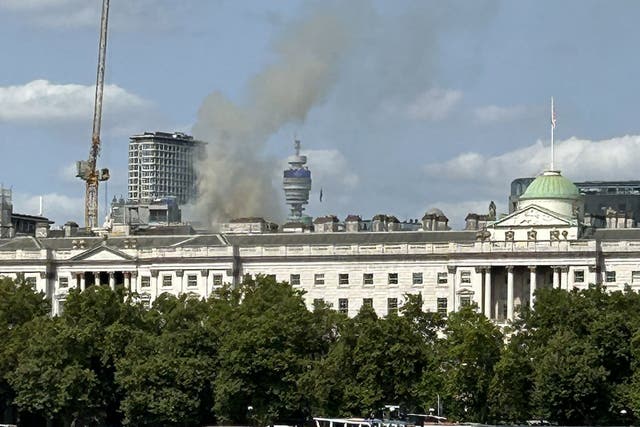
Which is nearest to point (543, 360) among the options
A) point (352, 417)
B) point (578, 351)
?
point (578, 351)

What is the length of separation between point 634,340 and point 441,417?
17.0 meters

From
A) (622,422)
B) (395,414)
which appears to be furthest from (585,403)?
(395,414)

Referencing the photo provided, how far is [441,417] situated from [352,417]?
290 inches

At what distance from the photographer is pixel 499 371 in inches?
7869

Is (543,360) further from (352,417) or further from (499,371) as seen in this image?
(352,417)

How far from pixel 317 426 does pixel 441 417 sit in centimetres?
1474

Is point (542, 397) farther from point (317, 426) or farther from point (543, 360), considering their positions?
point (317, 426)

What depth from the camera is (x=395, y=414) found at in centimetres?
19712

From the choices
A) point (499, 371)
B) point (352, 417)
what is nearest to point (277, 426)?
point (352, 417)

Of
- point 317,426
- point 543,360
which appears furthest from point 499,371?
point 317,426

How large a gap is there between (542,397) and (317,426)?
2087 centimetres

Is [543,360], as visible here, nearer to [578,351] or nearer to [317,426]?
[578,351]

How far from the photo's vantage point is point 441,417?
654 feet

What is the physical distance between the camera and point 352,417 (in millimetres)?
198625
